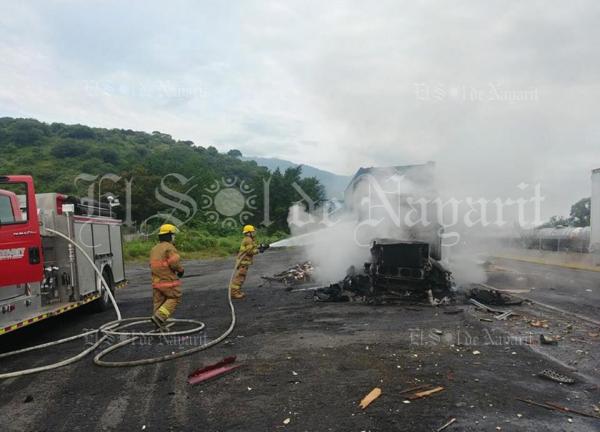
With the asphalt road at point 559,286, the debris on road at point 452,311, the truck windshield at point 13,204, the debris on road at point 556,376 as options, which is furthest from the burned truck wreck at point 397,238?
the truck windshield at point 13,204

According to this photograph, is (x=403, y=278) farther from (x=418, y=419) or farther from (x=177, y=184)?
(x=177, y=184)

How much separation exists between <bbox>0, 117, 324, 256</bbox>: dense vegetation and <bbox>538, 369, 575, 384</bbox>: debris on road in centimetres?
3608

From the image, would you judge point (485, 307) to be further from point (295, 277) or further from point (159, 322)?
point (295, 277)

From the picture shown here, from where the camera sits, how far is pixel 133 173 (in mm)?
45375

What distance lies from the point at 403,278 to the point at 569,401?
17.9 feet

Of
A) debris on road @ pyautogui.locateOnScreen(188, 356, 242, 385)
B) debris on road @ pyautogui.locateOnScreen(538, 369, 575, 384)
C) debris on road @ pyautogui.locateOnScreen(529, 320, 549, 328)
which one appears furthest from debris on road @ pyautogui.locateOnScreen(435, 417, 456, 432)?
debris on road @ pyautogui.locateOnScreen(529, 320, 549, 328)

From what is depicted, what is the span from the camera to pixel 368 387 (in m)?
4.99

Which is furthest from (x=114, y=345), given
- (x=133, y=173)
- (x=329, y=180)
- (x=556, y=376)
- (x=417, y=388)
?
(x=329, y=180)

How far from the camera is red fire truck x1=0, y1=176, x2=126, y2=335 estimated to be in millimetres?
6668

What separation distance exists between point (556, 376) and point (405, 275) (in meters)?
4.83

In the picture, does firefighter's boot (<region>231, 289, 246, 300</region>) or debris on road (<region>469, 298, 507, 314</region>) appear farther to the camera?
firefighter's boot (<region>231, 289, 246, 300</region>)

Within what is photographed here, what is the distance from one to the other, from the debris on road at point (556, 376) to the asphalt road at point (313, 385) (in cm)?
9

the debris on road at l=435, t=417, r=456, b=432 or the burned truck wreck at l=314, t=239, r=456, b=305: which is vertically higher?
the burned truck wreck at l=314, t=239, r=456, b=305

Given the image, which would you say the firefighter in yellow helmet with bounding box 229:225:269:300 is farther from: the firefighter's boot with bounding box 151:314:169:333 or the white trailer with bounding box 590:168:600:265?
the white trailer with bounding box 590:168:600:265
